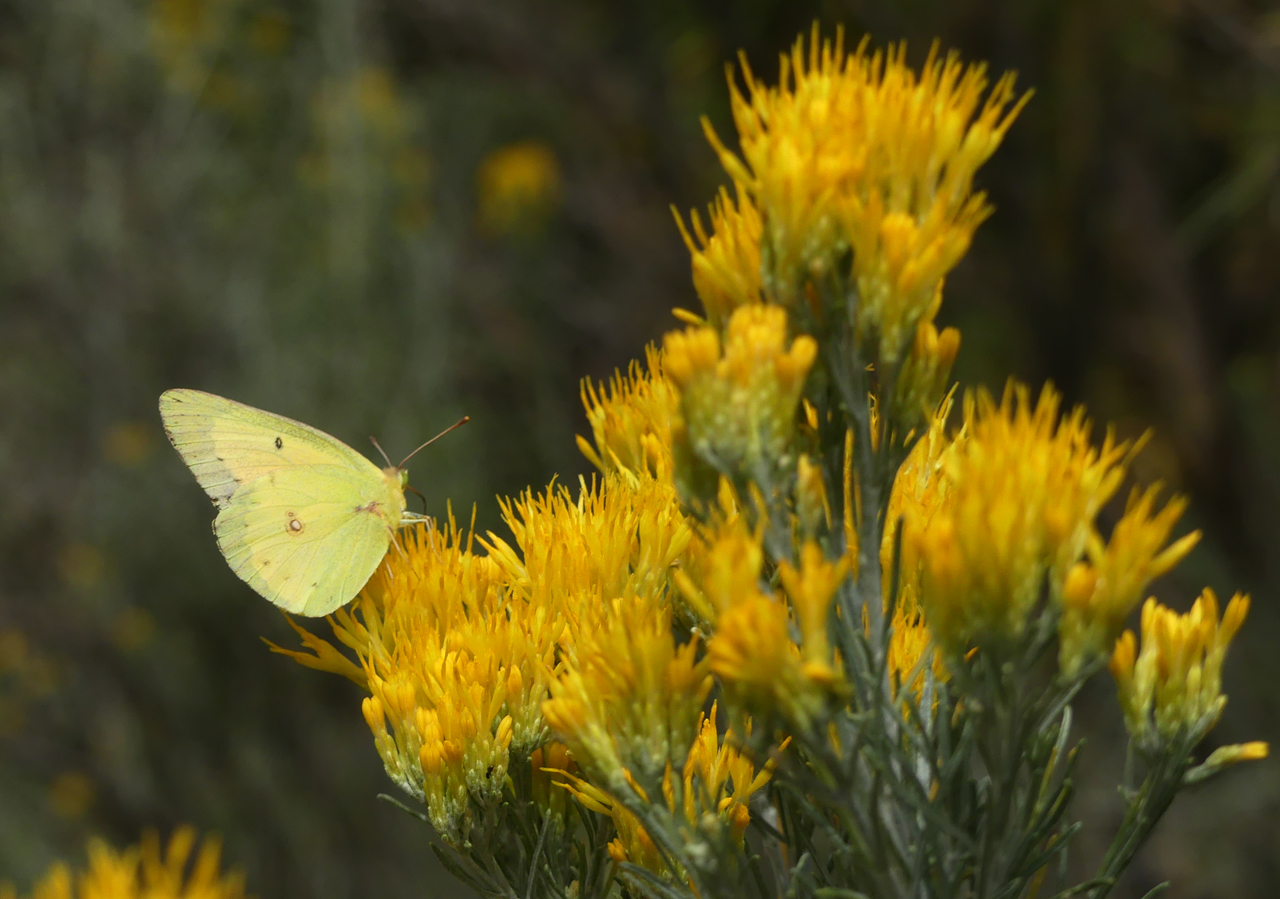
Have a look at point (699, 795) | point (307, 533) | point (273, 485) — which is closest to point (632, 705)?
point (699, 795)

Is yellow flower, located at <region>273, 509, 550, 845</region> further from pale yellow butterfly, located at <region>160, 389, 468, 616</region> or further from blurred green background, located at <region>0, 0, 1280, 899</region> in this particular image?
blurred green background, located at <region>0, 0, 1280, 899</region>

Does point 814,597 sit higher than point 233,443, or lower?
lower

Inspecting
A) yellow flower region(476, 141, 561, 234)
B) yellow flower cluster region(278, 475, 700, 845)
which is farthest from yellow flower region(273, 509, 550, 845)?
yellow flower region(476, 141, 561, 234)

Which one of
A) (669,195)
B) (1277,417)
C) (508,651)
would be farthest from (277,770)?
(1277,417)

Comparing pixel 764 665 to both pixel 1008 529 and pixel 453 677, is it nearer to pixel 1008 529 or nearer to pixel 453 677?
pixel 1008 529

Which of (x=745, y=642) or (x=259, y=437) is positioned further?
(x=259, y=437)

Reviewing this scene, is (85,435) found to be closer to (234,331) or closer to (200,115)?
(234,331)
